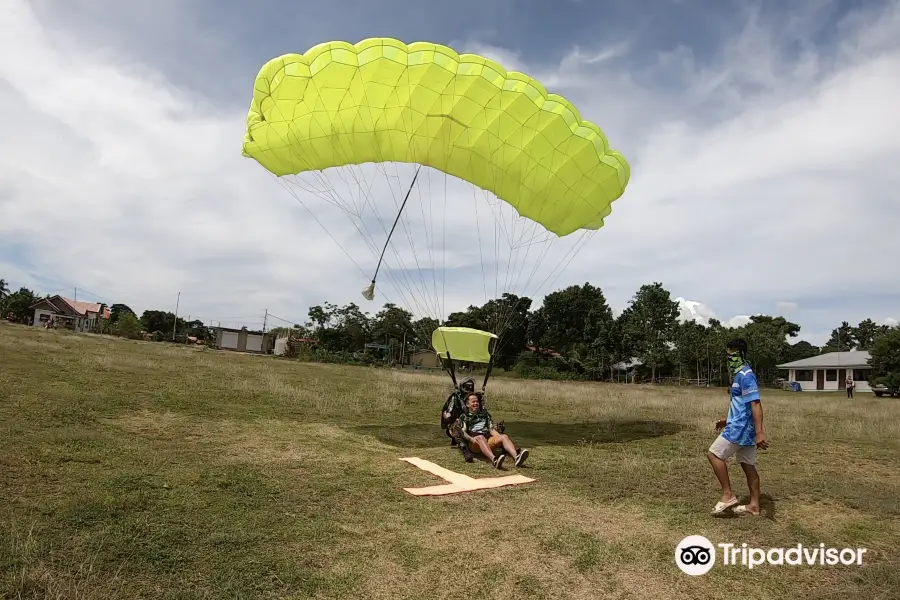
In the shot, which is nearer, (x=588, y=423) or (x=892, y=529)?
(x=892, y=529)

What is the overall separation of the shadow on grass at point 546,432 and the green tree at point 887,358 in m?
23.9

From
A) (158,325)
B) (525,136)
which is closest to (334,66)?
(525,136)

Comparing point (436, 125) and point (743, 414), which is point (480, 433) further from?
point (436, 125)

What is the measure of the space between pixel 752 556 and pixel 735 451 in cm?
123

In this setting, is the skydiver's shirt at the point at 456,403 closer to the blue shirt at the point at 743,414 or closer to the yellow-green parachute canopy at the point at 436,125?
the yellow-green parachute canopy at the point at 436,125

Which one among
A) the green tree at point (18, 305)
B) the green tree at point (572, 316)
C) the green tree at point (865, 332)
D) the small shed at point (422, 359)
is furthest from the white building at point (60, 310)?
the green tree at point (865, 332)

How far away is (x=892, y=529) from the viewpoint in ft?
16.5

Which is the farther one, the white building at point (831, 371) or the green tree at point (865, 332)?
the green tree at point (865, 332)

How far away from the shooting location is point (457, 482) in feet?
21.6

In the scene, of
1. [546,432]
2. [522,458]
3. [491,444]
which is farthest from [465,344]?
[522,458]

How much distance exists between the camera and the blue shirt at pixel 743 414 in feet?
17.5

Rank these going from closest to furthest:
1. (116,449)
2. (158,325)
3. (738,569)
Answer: (738,569) → (116,449) → (158,325)

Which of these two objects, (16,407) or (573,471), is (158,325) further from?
(573,471)

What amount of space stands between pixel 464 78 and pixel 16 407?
816 cm
